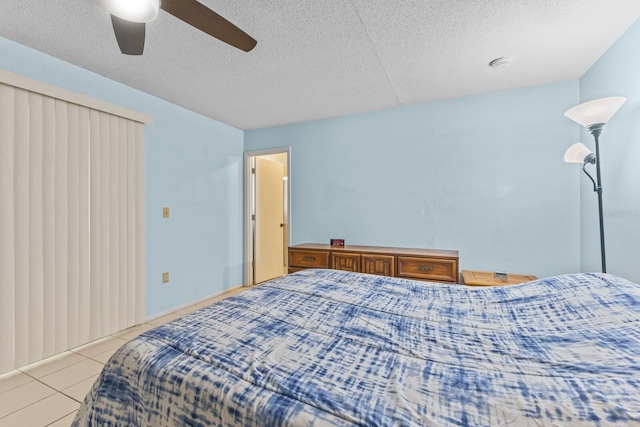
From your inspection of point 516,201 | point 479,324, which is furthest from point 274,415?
point 516,201

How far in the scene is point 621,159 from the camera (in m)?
2.00

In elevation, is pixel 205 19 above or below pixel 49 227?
above

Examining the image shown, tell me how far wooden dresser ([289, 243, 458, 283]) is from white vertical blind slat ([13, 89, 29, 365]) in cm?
221

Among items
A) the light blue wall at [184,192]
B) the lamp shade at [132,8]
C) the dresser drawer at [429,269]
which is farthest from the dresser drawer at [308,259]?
the lamp shade at [132,8]

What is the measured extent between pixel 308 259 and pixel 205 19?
2420 millimetres

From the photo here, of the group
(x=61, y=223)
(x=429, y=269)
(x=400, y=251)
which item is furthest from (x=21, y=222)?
(x=429, y=269)

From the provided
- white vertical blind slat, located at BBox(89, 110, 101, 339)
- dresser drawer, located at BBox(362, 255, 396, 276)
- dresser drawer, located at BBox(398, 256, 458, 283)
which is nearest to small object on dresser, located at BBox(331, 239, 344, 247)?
dresser drawer, located at BBox(362, 255, 396, 276)

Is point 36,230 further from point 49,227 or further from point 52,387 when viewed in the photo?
point 52,387

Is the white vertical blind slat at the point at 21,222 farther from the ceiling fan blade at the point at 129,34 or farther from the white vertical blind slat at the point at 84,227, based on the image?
the ceiling fan blade at the point at 129,34

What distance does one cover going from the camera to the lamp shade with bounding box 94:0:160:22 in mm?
1167

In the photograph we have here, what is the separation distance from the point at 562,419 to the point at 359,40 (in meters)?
2.22

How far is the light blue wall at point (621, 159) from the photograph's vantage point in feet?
6.07

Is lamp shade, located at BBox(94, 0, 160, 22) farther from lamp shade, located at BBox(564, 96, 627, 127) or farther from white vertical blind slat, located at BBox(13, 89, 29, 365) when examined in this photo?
lamp shade, located at BBox(564, 96, 627, 127)

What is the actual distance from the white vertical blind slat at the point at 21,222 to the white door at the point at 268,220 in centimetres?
255
